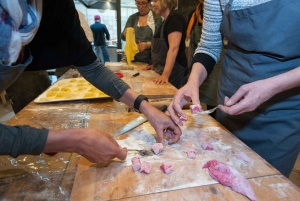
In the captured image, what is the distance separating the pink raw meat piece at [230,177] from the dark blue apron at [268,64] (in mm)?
368

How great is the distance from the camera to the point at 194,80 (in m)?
1.02

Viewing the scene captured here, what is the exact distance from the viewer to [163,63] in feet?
8.00

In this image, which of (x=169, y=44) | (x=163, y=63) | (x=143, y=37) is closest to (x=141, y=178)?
(x=169, y=44)

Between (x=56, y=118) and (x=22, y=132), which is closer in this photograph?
(x=22, y=132)

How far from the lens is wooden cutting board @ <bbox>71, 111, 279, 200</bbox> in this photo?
2.21 ft

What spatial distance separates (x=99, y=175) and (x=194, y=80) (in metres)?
0.62

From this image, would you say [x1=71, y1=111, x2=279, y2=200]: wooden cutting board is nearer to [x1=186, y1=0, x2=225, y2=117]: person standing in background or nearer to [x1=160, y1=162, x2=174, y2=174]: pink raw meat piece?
[x1=160, y1=162, x2=174, y2=174]: pink raw meat piece

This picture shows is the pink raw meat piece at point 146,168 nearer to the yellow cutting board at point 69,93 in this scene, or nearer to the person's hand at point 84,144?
the person's hand at point 84,144

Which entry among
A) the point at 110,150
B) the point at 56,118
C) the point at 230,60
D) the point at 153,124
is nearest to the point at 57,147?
the point at 110,150

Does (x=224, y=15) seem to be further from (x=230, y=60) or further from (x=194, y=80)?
(x=194, y=80)

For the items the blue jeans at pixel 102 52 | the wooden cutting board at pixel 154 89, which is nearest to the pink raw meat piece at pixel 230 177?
the wooden cutting board at pixel 154 89

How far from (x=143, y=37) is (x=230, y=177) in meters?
2.63

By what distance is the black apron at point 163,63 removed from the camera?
2347mm

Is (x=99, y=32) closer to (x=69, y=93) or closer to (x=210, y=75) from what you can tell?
(x=210, y=75)
